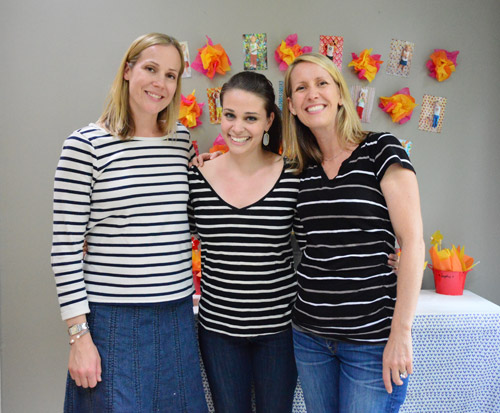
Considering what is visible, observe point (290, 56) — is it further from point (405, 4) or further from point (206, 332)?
point (206, 332)

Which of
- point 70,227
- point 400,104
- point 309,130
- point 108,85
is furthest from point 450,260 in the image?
point 108,85

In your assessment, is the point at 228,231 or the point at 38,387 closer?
the point at 228,231

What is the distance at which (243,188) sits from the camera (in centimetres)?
138

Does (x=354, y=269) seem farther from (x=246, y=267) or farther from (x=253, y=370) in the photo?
(x=253, y=370)

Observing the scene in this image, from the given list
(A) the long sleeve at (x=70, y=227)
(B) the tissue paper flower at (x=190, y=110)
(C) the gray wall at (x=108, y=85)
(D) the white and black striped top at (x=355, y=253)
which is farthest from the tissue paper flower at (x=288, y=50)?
(A) the long sleeve at (x=70, y=227)

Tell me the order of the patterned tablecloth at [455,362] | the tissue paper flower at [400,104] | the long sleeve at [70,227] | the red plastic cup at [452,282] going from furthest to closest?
the tissue paper flower at [400,104]
the red plastic cup at [452,282]
the patterned tablecloth at [455,362]
the long sleeve at [70,227]

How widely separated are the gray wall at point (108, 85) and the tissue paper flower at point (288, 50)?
0.15 ft

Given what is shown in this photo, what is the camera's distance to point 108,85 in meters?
2.22

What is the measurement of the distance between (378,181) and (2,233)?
6.27 ft

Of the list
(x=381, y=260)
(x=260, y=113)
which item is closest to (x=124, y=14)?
(x=260, y=113)

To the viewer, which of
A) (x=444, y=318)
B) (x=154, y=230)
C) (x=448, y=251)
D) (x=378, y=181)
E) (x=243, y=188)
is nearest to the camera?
(x=378, y=181)

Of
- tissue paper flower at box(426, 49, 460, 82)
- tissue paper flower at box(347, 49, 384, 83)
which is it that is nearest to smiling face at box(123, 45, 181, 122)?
tissue paper flower at box(347, 49, 384, 83)

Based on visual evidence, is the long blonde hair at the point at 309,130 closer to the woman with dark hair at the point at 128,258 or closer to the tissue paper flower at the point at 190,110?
the woman with dark hair at the point at 128,258

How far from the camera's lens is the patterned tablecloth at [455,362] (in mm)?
1757
